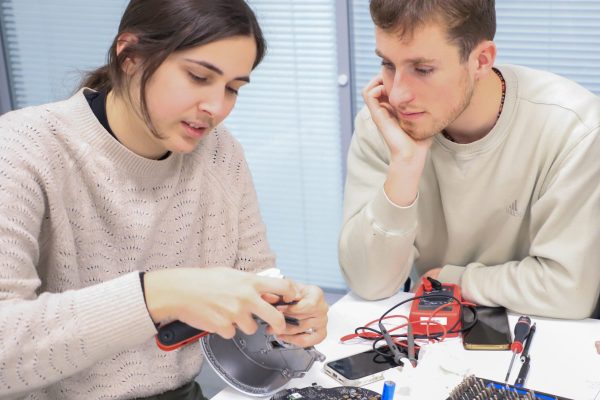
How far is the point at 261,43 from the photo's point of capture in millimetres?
1354

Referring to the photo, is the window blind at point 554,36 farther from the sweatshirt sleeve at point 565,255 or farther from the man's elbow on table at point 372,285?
the man's elbow on table at point 372,285

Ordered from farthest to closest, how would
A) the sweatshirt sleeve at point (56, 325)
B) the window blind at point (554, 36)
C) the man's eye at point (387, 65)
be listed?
1. the window blind at point (554, 36)
2. the man's eye at point (387, 65)
3. the sweatshirt sleeve at point (56, 325)

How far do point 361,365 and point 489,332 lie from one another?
27 cm

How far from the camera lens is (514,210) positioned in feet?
5.11

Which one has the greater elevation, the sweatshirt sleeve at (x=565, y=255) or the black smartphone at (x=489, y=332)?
the sweatshirt sleeve at (x=565, y=255)

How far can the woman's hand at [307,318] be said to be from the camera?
1.16 meters

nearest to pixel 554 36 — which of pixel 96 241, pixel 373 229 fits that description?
pixel 373 229

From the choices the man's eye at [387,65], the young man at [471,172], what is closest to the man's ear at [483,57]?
the young man at [471,172]

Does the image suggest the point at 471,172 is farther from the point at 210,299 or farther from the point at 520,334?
the point at 210,299

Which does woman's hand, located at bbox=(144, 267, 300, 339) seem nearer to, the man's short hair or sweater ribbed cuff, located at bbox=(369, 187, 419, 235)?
sweater ribbed cuff, located at bbox=(369, 187, 419, 235)

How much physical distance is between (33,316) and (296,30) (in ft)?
6.71

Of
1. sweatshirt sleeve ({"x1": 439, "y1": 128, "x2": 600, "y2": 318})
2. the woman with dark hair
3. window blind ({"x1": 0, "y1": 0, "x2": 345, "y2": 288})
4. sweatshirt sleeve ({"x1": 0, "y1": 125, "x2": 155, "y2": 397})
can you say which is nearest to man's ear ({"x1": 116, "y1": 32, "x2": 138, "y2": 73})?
the woman with dark hair

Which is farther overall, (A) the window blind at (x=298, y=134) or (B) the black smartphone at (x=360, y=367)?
(A) the window blind at (x=298, y=134)

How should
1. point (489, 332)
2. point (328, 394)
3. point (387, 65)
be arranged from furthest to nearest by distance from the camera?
point (387, 65), point (489, 332), point (328, 394)
